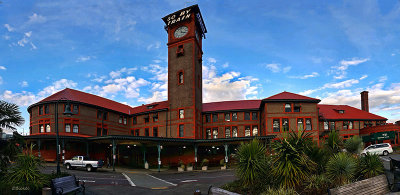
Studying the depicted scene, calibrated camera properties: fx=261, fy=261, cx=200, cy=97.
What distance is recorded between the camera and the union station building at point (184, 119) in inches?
1650

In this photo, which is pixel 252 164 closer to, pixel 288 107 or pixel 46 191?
pixel 46 191

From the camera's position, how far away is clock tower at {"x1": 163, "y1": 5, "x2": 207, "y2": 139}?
1794 inches

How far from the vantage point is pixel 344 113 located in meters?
53.1

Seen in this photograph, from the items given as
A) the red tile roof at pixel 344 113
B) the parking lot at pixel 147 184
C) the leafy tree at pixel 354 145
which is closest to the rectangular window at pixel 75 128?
the parking lot at pixel 147 184

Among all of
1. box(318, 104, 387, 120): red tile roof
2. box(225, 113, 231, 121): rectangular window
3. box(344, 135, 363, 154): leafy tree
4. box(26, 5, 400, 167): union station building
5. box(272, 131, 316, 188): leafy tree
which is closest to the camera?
box(272, 131, 316, 188): leafy tree

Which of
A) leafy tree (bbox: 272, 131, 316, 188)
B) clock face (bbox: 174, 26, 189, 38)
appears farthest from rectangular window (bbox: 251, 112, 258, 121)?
leafy tree (bbox: 272, 131, 316, 188)

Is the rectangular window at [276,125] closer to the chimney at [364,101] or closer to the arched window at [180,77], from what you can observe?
the arched window at [180,77]

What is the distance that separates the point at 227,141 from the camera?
1492 inches

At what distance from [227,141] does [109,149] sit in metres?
22.0

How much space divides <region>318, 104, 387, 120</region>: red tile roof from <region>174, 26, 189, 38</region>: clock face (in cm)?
3074

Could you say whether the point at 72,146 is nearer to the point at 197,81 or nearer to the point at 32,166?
the point at 197,81

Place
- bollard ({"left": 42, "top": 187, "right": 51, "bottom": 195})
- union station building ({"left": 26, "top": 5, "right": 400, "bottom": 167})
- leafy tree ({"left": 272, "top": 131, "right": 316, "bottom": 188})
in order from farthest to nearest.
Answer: union station building ({"left": 26, "top": 5, "right": 400, "bottom": 167}) < bollard ({"left": 42, "top": 187, "right": 51, "bottom": 195}) < leafy tree ({"left": 272, "top": 131, "right": 316, "bottom": 188})

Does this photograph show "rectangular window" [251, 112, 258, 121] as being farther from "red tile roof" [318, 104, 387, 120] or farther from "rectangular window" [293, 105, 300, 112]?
"red tile roof" [318, 104, 387, 120]

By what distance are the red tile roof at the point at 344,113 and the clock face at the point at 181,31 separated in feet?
101
